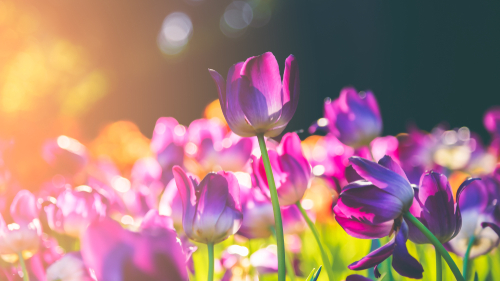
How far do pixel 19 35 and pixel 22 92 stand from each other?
600 millimetres

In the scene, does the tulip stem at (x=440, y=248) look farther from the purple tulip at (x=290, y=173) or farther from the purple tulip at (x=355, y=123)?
the purple tulip at (x=355, y=123)

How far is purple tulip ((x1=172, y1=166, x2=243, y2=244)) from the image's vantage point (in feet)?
0.94

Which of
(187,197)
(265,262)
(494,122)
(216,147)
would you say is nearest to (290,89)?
(187,197)

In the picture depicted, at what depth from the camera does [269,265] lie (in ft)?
1.49

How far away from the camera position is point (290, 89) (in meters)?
0.31

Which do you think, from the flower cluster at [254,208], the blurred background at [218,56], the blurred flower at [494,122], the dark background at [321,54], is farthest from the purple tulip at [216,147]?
the dark background at [321,54]

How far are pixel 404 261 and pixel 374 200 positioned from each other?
0.18 feet

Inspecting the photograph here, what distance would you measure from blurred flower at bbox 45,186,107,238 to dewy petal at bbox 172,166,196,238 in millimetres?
165

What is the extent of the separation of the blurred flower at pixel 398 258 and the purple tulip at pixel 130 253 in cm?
14

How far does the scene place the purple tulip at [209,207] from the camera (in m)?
0.29

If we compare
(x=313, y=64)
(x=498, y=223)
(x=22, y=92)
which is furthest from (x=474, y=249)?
(x=313, y=64)

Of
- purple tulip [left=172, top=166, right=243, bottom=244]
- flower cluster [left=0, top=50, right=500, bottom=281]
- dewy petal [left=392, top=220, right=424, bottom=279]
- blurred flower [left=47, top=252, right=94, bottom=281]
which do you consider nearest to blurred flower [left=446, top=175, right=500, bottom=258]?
flower cluster [left=0, top=50, right=500, bottom=281]

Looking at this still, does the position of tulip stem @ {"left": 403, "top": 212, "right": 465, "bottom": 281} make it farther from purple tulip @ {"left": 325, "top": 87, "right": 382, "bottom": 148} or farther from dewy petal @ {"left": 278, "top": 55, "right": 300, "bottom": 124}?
purple tulip @ {"left": 325, "top": 87, "right": 382, "bottom": 148}

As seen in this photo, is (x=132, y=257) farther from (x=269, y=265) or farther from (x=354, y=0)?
(x=354, y=0)
